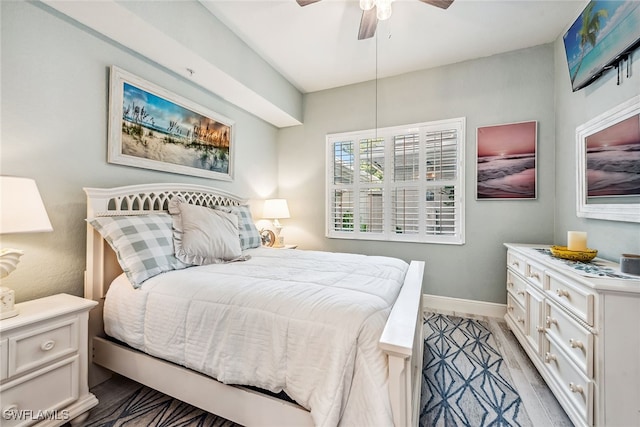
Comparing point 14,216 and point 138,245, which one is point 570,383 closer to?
point 138,245

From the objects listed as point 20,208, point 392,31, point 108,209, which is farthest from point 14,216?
point 392,31

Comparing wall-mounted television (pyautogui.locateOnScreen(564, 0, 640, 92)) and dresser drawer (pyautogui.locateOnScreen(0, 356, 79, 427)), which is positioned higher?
wall-mounted television (pyautogui.locateOnScreen(564, 0, 640, 92))

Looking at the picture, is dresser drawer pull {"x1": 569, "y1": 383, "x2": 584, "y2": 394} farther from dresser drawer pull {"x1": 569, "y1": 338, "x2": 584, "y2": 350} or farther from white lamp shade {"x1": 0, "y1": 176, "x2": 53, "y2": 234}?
white lamp shade {"x1": 0, "y1": 176, "x2": 53, "y2": 234}

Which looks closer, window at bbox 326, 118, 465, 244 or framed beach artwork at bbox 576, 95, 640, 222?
framed beach artwork at bbox 576, 95, 640, 222

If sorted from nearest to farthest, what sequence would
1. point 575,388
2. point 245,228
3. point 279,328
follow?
point 279,328 → point 575,388 → point 245,228

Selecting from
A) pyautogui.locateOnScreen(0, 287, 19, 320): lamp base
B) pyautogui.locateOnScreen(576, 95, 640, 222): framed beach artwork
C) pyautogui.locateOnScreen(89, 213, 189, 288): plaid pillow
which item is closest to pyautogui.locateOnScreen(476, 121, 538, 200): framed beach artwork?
pyautogui.locateOnScreen(576, 95, 640, 222): framed beach artwork

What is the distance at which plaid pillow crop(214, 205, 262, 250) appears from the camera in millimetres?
2668

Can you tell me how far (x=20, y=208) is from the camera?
125 cm

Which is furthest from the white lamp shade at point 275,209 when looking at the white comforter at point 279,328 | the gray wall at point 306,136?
the white comforter at point 279,328

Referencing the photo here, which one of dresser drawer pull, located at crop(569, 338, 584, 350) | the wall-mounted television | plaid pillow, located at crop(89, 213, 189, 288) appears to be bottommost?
dresser drawer pull, located at crop(569, 338, 584, 350)

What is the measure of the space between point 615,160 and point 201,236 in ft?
9.63

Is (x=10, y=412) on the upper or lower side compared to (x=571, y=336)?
lower

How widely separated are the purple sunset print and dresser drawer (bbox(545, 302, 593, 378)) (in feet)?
2.87

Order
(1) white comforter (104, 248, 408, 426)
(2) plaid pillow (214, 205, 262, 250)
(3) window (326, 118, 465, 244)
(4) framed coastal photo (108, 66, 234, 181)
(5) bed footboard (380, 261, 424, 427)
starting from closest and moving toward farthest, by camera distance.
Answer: (5) bed footboard (380, 261, 424, 427)
(1) white comforter (104, 248, 408, 426)
(4) framed coastal photo (108, 66, 234, 181)
(2) plaid pillow (214, 205, 262, 250)
(3) window (326, 118, 465, 244)
